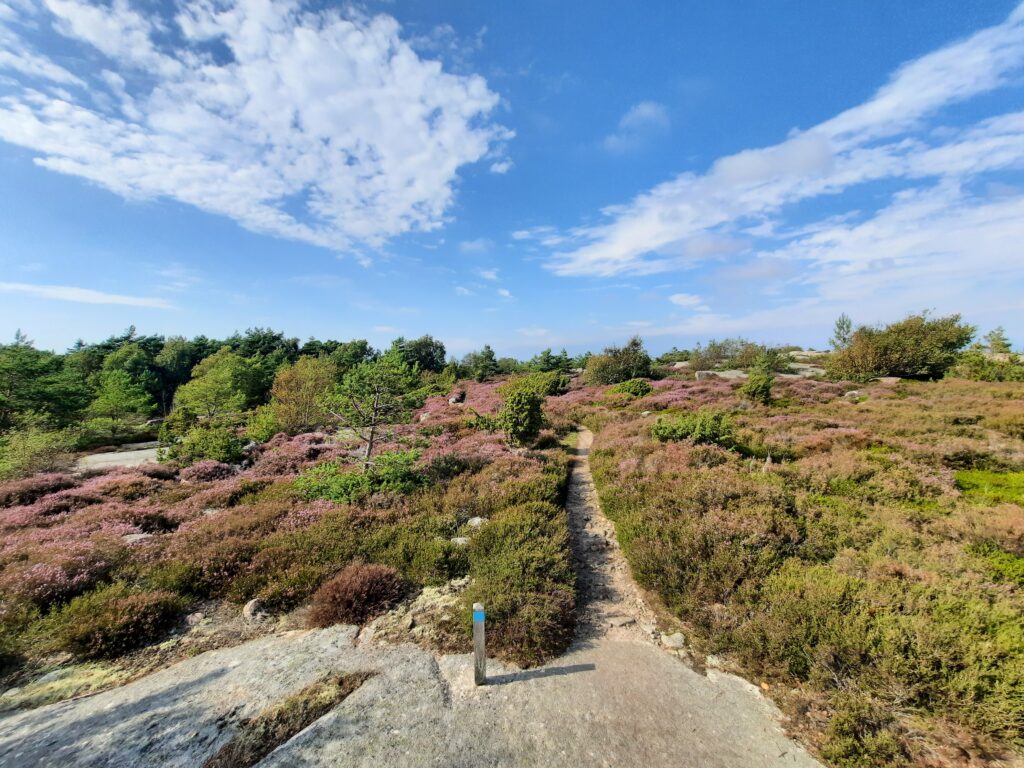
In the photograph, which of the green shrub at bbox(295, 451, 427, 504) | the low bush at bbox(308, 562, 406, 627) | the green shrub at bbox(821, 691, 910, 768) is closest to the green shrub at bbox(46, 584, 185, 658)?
the low bush at bbox(308, 562, 406, 627)

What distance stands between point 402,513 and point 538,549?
4204mm

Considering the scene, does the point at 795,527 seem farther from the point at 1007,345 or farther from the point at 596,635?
the point at 1007,345

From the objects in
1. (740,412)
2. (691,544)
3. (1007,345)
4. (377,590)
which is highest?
(1007,345)

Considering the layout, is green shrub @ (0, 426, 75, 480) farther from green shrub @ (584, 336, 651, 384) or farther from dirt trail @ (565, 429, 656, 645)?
A: green shrub @ (584, 336, 651, 384)

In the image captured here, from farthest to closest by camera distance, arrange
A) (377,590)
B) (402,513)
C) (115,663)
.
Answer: (402,513) → (377,590) → (115,663)

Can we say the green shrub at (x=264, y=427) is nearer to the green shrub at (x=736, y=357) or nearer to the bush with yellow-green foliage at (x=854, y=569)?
the bush with yellow-green foliage at (x=854, y=569)

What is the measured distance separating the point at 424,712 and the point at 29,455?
2084cm

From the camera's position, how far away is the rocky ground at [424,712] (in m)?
3.90

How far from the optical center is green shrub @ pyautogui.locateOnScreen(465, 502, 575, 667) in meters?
5.63

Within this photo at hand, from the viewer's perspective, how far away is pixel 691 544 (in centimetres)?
741

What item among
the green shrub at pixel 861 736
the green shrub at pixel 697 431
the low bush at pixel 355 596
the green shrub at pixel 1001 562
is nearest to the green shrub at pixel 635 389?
the green shrub at pixel 697 431

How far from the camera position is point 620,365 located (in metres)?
37.4

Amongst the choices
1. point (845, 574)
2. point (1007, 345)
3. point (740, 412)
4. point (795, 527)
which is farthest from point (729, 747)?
point (1007, 345)

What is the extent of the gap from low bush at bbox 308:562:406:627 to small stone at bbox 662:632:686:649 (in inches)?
184
